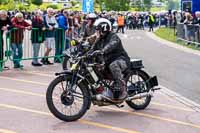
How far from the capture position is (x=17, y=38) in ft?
47.3

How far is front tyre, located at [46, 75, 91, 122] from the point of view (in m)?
7.96

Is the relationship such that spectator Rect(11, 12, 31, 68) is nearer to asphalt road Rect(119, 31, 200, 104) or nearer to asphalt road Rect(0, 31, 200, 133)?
asphalt road Rect(0, 31, 200, 133)

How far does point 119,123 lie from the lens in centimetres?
801

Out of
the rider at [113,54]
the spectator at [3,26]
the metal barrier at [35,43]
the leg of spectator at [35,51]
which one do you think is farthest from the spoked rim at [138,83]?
the leg of spectator at [35,51]

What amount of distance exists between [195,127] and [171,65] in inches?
337

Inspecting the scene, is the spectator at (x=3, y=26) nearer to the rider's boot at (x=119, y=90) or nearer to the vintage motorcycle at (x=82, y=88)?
the vintage motorcycle at (x=82, y=88)

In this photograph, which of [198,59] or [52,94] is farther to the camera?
[198,59]

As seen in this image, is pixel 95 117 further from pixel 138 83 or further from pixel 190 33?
pixel 190 33

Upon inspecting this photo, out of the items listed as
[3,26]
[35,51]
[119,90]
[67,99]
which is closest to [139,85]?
[119,90]

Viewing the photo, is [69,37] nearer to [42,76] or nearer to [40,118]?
[42,76]

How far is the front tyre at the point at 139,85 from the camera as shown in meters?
8.92

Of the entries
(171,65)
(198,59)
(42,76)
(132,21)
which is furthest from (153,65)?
(132,21)

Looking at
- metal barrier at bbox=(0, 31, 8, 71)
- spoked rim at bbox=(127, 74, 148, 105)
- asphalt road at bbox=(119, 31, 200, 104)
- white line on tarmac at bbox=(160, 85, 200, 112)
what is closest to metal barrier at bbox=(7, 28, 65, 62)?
metal barrier at bbox=(0, 31, 8, 71)

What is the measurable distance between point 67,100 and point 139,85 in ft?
5.00
